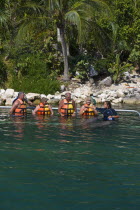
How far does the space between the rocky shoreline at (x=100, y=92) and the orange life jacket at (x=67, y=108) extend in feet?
25.0

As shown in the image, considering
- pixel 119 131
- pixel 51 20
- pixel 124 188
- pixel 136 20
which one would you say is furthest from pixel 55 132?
pixel 136 20

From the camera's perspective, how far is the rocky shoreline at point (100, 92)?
24734mm

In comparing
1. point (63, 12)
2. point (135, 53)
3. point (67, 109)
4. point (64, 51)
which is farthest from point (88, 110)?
point (135, 53)

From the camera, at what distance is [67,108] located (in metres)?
16.3

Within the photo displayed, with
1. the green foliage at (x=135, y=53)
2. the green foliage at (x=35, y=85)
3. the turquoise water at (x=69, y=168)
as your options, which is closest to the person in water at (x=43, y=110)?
the turquoise water at (x=69, y=168)

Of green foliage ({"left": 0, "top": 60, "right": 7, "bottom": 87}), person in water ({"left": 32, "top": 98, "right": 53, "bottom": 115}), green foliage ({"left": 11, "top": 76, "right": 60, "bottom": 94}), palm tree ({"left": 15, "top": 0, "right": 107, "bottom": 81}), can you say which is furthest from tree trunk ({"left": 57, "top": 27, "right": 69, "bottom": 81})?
person in water ({"left": 32, "top": 98, "right": 53, "bottom": 115})

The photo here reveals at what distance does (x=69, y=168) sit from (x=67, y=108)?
29.3 ft

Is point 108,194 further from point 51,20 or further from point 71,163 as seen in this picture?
point 51,20

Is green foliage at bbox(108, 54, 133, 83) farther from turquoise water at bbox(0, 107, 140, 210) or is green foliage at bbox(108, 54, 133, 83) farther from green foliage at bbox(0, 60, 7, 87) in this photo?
turquoise water at bbox(0, 107, 140, 210)

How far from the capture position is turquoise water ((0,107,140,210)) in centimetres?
567

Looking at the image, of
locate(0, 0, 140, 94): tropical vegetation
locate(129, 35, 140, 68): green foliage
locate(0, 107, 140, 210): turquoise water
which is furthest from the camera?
locate(129, 35, 140, 68): green foliage

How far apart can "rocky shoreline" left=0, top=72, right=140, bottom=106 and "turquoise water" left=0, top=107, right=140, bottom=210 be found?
11.8 meters

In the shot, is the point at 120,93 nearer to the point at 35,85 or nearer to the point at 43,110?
the point at 35,85

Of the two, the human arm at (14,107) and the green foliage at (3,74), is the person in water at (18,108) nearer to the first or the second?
the human arm at (14,107)
